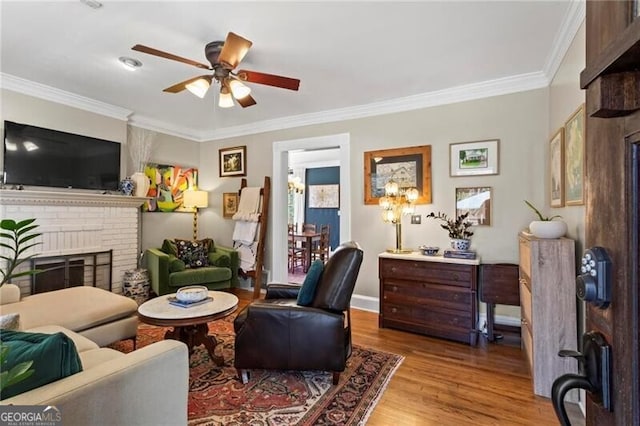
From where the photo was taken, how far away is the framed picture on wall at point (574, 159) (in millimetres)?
1967

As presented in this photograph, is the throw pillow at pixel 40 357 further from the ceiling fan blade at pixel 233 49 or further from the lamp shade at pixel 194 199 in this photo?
the lamp shade at pixel 194 199

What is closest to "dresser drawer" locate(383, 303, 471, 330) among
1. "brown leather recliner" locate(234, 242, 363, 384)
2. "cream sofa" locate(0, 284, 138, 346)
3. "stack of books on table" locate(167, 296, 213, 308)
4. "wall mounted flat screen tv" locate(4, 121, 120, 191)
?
"brown leather recliner" locate(234, 242, 363, 384)

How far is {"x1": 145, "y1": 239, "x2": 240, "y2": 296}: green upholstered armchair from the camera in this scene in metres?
3.83

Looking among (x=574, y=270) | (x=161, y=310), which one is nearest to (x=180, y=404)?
(x=161, y=310)

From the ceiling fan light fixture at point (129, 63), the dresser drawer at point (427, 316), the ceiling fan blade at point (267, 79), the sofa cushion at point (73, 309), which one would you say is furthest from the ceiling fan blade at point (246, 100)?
the dresser drawer at point (427, 316)

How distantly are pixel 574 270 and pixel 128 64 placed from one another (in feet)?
13.1

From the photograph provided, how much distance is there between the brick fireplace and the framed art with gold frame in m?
3.11

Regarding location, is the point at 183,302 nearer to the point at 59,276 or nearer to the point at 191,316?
the point at 191,316

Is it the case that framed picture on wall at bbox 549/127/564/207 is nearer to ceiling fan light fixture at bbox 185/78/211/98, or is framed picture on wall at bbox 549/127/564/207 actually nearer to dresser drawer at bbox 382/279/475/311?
dresser drawer at bbox 382/279/475/311

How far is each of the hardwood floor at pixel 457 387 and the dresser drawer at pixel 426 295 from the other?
0.35m

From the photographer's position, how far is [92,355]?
Answer: 1.73 m

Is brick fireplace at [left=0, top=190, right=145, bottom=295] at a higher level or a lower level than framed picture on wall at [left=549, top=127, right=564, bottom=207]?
lower

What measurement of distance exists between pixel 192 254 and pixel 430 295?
3.22 meters

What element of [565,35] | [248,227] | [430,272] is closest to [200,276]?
[248,227]
